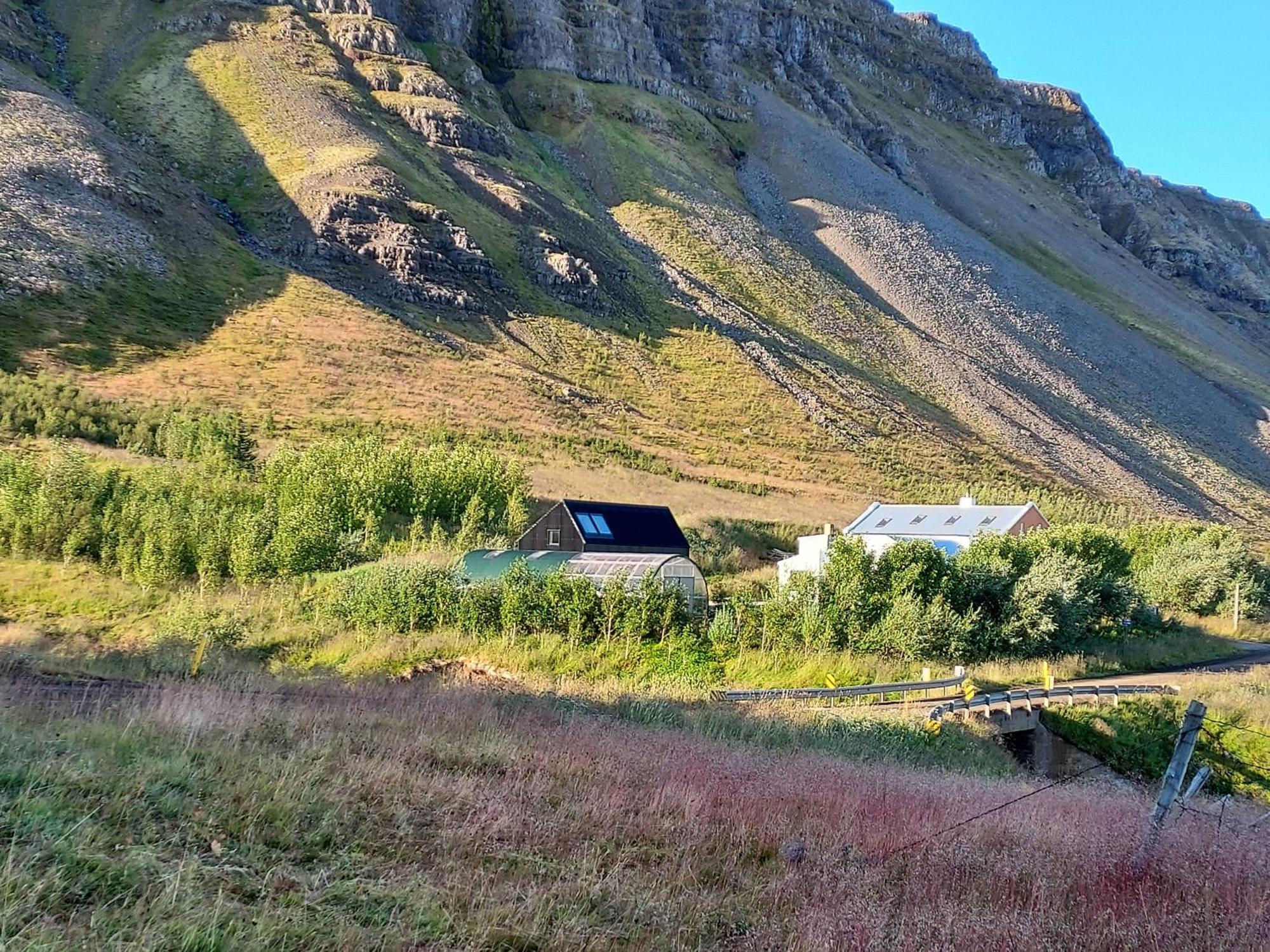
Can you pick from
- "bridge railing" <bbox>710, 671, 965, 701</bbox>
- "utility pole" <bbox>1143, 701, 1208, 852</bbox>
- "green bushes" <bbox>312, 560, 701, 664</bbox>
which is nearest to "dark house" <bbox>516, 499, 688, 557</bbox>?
"green bushes" <bbox>312, 560, 701, 664</bbox>

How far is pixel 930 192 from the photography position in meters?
126

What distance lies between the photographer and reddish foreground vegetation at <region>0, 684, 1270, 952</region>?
4137mm

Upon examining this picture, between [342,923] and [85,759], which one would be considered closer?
[342,923]

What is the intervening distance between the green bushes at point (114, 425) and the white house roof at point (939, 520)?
2830 cm

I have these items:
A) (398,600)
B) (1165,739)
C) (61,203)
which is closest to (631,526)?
(398,600)

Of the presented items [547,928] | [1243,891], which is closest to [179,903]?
[547,928]

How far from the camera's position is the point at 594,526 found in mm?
30297

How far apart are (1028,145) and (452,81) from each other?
396ft

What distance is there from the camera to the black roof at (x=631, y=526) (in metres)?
30.1

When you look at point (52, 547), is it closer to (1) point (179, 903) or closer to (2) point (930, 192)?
(1) point (179, 903)

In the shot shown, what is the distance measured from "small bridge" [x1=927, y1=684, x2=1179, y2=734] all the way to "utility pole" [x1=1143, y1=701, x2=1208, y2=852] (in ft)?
30.1

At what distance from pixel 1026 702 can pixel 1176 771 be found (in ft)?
39.8

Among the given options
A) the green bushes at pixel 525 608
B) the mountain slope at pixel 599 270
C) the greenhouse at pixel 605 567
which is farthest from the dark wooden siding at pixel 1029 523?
the green bushes at pixel 525 608

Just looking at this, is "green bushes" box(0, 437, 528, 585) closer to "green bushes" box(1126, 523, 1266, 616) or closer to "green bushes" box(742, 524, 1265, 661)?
"green bushes" box(742, 524, 1265, 661)
